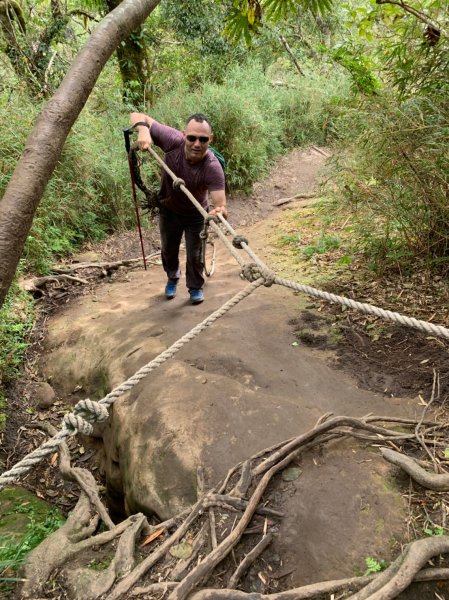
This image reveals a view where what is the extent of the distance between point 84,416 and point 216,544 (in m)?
0.75

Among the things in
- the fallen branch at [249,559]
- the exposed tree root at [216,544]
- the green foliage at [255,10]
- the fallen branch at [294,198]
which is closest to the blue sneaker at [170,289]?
the green foliage at [255,10]

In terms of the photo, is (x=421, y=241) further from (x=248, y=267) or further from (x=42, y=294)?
(x=42, y=294)

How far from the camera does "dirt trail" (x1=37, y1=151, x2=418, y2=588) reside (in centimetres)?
170

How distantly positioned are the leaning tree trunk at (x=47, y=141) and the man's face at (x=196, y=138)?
80cm

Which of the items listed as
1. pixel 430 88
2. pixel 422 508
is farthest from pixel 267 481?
pixel 430 88

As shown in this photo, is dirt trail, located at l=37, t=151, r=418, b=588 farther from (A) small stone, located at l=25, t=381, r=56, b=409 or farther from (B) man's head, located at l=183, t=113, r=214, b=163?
(B) man's head, located at l=183, t=113, r=214, b=163

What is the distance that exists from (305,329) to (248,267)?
116 centimetres

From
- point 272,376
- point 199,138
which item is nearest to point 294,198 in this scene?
point 199,138

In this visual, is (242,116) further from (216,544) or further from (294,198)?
(216,544)

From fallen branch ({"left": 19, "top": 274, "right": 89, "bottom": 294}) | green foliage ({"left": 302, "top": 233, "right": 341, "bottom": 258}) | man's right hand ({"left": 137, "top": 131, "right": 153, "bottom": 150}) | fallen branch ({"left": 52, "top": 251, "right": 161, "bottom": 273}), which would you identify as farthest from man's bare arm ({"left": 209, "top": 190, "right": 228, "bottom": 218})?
fallen branch ({"left": 52, "top": 251, "right": 161, "bottom": 273})

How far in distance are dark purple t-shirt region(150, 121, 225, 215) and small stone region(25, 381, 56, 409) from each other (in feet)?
6.60

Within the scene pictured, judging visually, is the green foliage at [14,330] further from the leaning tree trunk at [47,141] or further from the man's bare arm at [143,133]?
the man's bare arm at [143,133]

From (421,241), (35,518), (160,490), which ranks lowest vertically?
(35,518)

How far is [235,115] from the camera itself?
25.8ft
